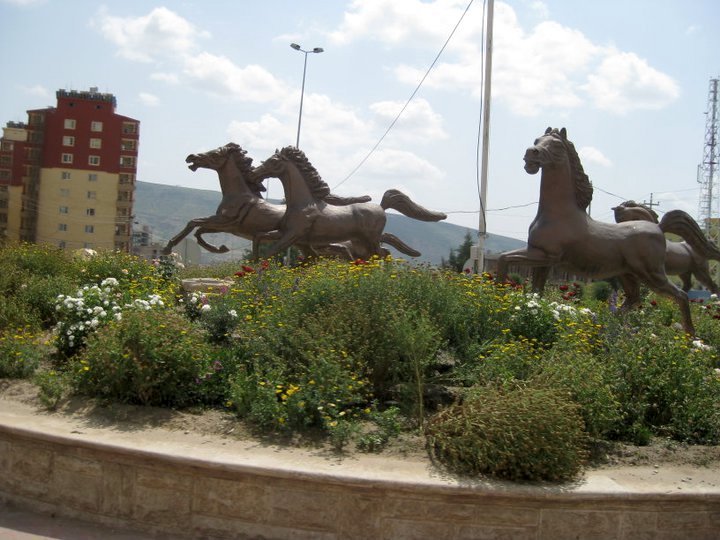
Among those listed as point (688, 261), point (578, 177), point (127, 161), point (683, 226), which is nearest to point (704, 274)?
point (688, 261)

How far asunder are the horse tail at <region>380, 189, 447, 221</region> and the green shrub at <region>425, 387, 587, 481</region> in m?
11.0

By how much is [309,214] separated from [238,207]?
133 centimetres

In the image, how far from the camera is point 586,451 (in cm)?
523

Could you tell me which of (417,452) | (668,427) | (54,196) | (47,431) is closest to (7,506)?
(47,431)

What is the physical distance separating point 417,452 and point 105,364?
268cm

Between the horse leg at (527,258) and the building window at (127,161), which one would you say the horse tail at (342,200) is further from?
the building window at (127,161)

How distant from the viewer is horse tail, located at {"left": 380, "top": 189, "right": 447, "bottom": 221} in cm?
1589

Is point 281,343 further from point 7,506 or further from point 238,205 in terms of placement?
point 238,205

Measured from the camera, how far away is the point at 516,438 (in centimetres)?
481

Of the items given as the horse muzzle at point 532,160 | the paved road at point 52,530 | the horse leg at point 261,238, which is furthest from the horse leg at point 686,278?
the paved road at point 52,530

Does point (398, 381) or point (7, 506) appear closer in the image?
point (7, 506)

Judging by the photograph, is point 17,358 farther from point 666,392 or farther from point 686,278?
point 686,278

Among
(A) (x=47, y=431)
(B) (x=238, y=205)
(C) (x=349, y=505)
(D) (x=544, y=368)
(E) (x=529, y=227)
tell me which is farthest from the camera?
(B) (x=238, y=205)

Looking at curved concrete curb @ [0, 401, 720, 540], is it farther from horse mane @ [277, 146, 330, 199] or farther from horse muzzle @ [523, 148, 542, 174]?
horse mane @ [277, 146, 330, 199]
